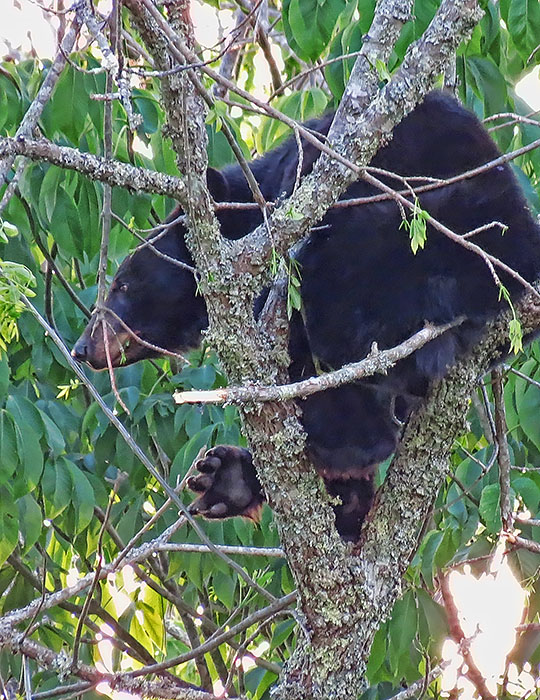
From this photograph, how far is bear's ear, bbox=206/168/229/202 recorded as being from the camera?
302 centimetres

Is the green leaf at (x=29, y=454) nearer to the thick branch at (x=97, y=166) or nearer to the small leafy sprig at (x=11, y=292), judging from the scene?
the small leafy sprig at (x=11, y=292)

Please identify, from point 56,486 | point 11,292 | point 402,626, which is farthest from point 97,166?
point 402,626

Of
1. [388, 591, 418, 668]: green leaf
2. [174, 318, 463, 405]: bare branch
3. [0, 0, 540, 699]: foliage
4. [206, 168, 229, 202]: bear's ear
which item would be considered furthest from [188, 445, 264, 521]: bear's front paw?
[174, 318, 463, 405]: bare branch

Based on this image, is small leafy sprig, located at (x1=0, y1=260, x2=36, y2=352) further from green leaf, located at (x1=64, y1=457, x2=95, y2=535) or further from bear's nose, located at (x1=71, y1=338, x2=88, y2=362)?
green leaf, located at (x1=64, y1=457, x2=95, y2=535)

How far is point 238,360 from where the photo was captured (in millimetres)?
2242

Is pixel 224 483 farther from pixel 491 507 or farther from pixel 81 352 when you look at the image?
pixel 491 507

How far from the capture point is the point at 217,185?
9.96 ft

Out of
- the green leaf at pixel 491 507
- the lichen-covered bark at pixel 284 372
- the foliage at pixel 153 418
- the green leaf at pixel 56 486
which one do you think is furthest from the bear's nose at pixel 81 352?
the green leaf at pixel 491 507

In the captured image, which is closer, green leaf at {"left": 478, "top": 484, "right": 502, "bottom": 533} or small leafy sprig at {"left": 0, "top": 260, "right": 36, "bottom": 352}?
small leafy sprig at {"left": 0, "top": 260, "right": 36, "bottom": 352}

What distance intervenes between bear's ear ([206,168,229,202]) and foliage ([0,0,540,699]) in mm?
202

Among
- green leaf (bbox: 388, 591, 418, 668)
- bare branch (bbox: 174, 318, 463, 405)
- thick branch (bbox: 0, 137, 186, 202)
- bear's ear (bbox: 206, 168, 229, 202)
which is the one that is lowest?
green leaf (bbox: 388, 591, 418, 668)

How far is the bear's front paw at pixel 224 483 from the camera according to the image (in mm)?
3131

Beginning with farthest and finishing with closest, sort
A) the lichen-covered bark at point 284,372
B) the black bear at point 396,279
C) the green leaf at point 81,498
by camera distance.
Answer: the green leaf at point 81,498 < the black bear at point 396,279 < the lichen-covered bark at point 284,372

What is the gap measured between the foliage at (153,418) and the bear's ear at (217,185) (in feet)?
0.66
